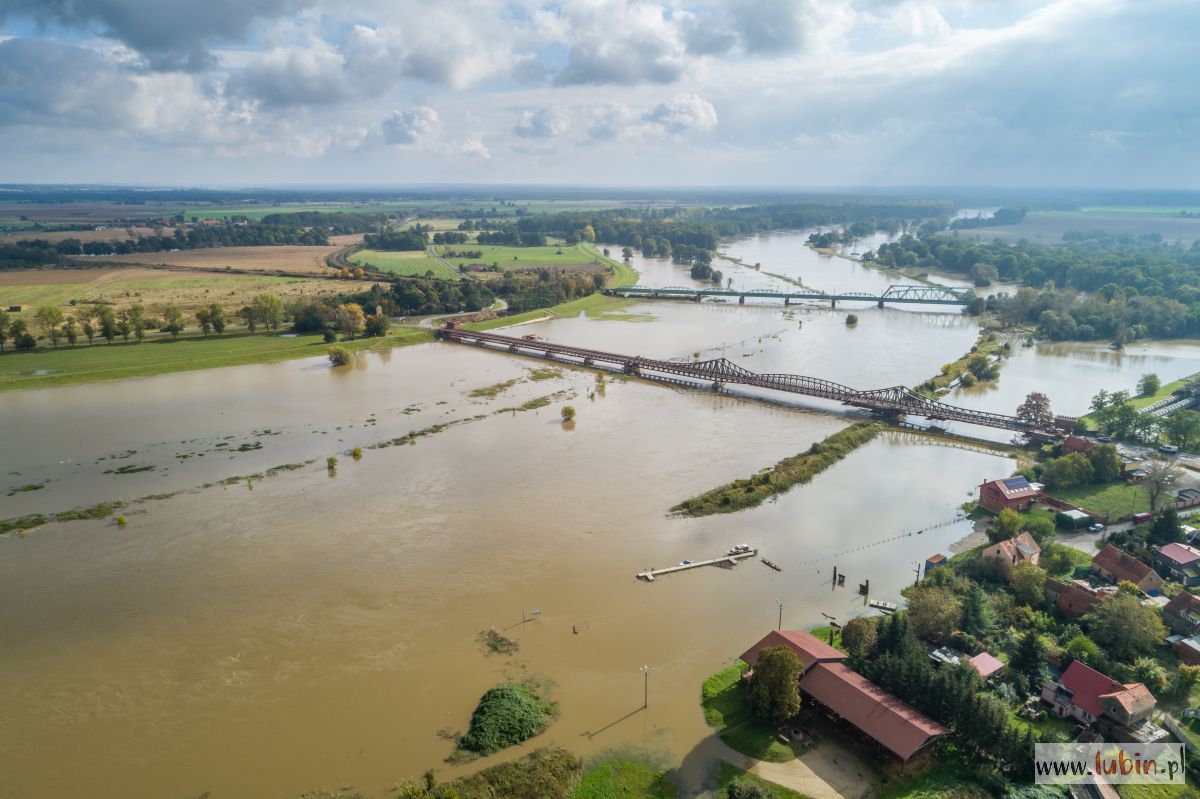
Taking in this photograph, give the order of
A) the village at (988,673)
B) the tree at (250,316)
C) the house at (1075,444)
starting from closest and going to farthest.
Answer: the village at (988,673) < the house at (1075,444) < the tree at (250,316)

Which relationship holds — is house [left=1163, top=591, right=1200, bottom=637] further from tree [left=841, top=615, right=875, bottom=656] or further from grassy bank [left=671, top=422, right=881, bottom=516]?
grassy bank [left=671, top=422, right=881, bottom=516]

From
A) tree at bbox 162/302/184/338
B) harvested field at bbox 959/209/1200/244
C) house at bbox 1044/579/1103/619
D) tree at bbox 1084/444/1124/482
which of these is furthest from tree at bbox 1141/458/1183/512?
harvested field at bbox 959/209/1200/244

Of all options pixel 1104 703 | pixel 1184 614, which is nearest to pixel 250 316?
pixel 1104 703

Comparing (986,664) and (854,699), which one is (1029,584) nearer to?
(986,664)

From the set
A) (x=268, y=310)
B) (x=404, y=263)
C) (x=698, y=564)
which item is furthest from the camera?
(x=404, y=263)

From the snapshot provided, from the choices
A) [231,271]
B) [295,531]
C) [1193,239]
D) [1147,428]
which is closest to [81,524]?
[295,531]

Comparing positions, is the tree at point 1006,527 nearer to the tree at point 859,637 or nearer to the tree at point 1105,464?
the tree at point 1105,464

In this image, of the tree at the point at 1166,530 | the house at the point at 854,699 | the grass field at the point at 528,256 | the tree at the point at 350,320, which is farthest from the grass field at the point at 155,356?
the tree at the point at 1166,530
